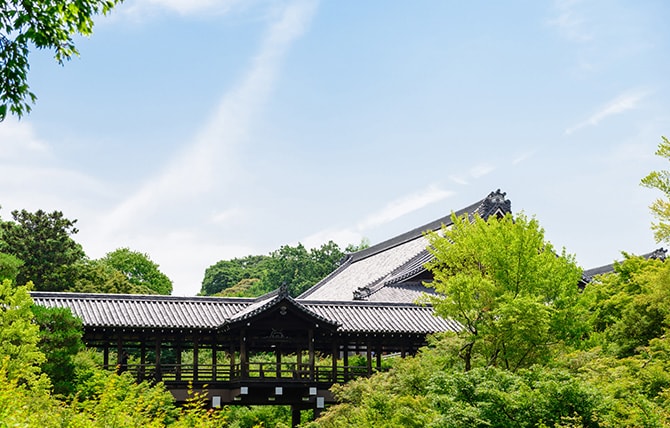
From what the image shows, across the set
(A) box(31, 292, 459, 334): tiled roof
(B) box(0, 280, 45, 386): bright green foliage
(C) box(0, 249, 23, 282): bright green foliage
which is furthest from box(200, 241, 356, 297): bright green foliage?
(B) box(0, 280, 45, 386): bright green foliage

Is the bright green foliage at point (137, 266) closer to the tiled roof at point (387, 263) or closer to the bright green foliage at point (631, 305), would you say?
the tiled roof at point (387, 263)

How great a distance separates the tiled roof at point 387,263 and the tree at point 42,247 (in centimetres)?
1356

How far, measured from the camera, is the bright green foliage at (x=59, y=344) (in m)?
21.5

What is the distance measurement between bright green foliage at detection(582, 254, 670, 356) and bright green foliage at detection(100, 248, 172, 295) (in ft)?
148

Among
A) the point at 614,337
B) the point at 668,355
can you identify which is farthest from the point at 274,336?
the point at 668,355

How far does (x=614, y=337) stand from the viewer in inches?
817

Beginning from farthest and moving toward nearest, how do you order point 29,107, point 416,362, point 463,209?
point 463,209 < point 416,362 < point 29,107

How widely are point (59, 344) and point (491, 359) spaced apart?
37.9 feet

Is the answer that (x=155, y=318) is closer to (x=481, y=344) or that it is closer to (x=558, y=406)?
(x=481, y=344)

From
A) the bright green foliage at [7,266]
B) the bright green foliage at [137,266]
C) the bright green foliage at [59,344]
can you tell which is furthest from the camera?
the bright green foliage at [137,266]

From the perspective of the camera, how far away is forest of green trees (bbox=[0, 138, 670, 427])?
44.0ft

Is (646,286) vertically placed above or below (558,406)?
above

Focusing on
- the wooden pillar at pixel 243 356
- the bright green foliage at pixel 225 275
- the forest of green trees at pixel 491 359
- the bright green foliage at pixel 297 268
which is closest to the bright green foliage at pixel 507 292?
the forest of green trees at pixel 491 359

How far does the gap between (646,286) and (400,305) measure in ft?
38.0
